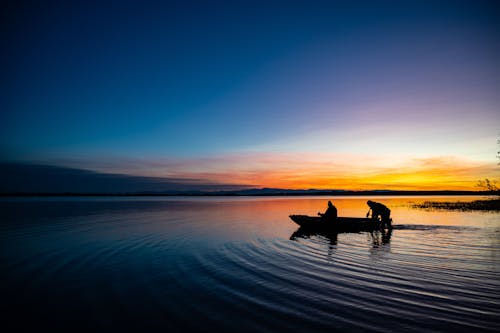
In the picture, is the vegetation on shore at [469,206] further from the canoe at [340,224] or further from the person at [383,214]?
the canoe at [340,224]

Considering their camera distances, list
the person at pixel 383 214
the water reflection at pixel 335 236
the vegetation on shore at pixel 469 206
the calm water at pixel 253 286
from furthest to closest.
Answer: the vegetation on shore at pixel 469 206 < the person at pixel 383 214 < the water reflection at pixel 335 236 < the calm water at pixel 253 286

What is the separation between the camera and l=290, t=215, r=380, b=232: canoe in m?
23.5

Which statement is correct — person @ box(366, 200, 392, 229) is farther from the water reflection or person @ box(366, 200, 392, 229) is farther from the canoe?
the water reflection

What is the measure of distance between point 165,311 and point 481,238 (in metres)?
20.7

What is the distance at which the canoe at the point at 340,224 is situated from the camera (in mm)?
23484

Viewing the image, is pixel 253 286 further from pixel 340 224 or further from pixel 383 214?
pixel 383 214

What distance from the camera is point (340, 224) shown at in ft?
77.3

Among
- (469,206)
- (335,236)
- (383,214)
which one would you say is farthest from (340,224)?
(469,206)

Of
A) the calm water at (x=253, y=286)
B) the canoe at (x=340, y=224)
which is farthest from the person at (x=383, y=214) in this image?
the calm water at (x=253, y=286)

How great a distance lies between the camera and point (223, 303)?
25.9ft

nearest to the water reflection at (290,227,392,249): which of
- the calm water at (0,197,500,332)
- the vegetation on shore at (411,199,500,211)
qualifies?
the calm water at (0,197,500,332)

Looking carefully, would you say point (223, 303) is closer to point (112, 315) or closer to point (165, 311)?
point (165, 311)

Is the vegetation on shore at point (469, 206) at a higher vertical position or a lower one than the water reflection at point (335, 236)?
higher

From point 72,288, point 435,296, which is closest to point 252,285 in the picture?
point 435,296
